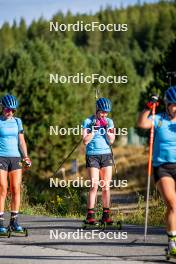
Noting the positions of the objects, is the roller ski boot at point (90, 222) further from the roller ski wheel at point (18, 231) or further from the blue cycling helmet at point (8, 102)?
the blue cycling helmet at point (8, 102)

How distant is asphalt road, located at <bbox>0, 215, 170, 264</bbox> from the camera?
9133 mm

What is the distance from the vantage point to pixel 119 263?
875cm

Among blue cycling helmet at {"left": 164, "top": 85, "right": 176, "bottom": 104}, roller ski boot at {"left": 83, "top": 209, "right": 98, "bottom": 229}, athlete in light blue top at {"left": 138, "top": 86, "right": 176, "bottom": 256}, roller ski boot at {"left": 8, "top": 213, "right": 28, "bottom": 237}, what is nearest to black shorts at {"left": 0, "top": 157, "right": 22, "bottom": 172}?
roller ski boot at {"left": 8, "top": 213, "right": 28, "bottom": 237}

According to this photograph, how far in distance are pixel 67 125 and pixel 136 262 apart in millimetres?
40228

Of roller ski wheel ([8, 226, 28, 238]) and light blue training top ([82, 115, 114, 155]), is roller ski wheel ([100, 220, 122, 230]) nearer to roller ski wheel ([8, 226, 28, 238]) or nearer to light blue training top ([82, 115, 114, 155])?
light blue training top ([82, 115, 114, 155])

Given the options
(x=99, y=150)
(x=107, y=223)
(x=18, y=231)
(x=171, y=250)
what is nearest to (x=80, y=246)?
(x=18, y=231)

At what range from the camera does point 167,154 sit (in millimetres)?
9078

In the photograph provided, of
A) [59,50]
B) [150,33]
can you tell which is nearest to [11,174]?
[59,50]

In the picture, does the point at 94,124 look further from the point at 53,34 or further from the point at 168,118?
the point at 53,34

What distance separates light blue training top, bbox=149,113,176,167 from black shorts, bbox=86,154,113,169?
9.17 feet

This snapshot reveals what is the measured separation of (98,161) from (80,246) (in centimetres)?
209

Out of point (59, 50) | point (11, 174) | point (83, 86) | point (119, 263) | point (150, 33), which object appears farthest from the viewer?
point (150, 33)

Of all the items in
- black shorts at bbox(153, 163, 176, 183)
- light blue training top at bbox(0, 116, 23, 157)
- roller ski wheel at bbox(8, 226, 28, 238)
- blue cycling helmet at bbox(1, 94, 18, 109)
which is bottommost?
roller ski wheel at bbox(8, 226, 28, 238)

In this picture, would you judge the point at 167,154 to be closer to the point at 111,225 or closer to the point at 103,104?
the point at 103,104
